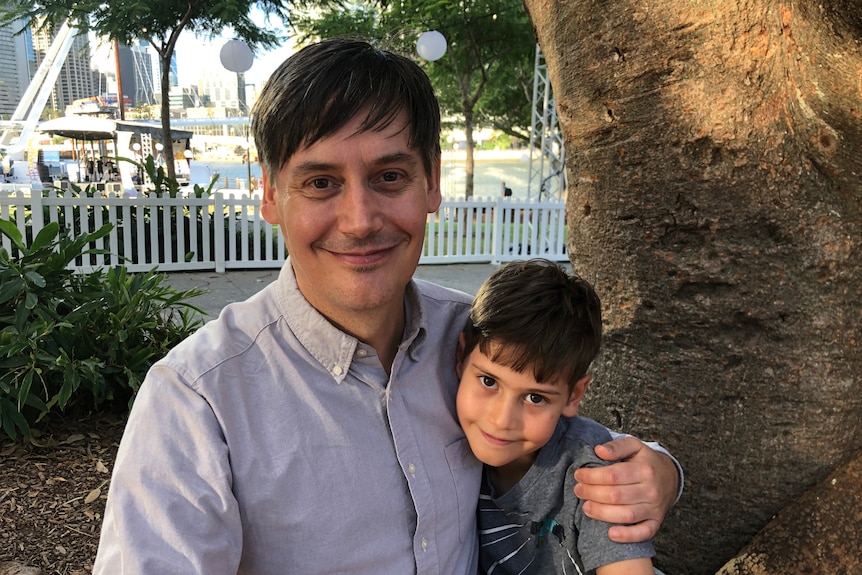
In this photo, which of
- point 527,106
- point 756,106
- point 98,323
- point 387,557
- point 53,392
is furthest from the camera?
point 527,106

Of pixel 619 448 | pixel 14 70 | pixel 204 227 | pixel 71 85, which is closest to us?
pixel 619 448

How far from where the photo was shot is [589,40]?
2033 mm

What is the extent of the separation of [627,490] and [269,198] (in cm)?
105

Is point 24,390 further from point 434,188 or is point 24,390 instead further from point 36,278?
point 434,188

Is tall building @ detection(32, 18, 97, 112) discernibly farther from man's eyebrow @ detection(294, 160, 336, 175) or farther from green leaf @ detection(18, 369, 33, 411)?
man's eyebrow @ detection(294, 160, 336, 175)

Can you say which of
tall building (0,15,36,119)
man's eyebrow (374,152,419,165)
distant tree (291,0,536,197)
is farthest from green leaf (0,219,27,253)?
tall building (0,15,36,119)

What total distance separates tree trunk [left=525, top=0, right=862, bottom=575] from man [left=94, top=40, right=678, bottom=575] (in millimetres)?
520

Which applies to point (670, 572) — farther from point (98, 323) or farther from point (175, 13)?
point (175, 13)

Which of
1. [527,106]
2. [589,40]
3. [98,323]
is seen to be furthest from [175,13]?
[527,106]

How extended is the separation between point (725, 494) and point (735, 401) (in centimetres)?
29

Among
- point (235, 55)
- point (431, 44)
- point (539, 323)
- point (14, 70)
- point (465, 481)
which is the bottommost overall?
point (465, 481)

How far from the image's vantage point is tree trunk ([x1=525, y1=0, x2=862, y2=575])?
175cm

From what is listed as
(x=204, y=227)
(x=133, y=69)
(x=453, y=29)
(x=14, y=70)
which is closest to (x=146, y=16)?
(x=204, y=227)

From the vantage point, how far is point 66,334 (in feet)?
11.2
